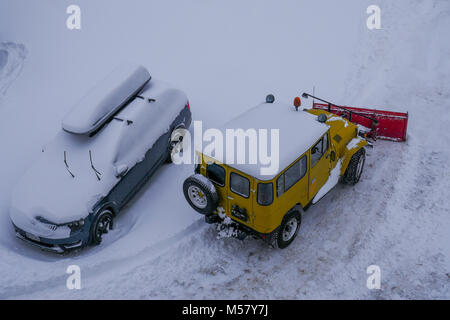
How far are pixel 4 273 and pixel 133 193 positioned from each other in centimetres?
269

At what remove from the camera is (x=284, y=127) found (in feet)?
23.9

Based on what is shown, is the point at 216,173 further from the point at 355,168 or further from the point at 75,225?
the point at 355,168

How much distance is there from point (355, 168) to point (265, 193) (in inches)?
117

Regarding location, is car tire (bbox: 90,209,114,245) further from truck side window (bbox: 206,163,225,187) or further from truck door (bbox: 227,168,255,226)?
truck door (bbox: 227,168,255,226)

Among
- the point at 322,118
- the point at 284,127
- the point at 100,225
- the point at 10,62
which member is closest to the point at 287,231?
the point at 284,127

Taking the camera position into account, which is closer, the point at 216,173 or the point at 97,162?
the point at 216,173

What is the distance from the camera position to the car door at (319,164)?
736cm

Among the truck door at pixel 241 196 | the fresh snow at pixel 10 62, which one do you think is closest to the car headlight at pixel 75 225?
the truck door at pixel 241 196

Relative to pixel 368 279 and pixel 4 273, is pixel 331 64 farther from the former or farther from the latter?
pixel 4 273

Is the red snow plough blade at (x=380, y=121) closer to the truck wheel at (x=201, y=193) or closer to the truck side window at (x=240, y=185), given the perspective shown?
the truck side window at (x=240, y=185)

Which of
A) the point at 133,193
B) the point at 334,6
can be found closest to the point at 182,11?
the point at 334,6

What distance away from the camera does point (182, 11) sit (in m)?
14.2

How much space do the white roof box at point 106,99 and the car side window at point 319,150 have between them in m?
4.25

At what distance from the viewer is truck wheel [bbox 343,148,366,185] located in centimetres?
848
